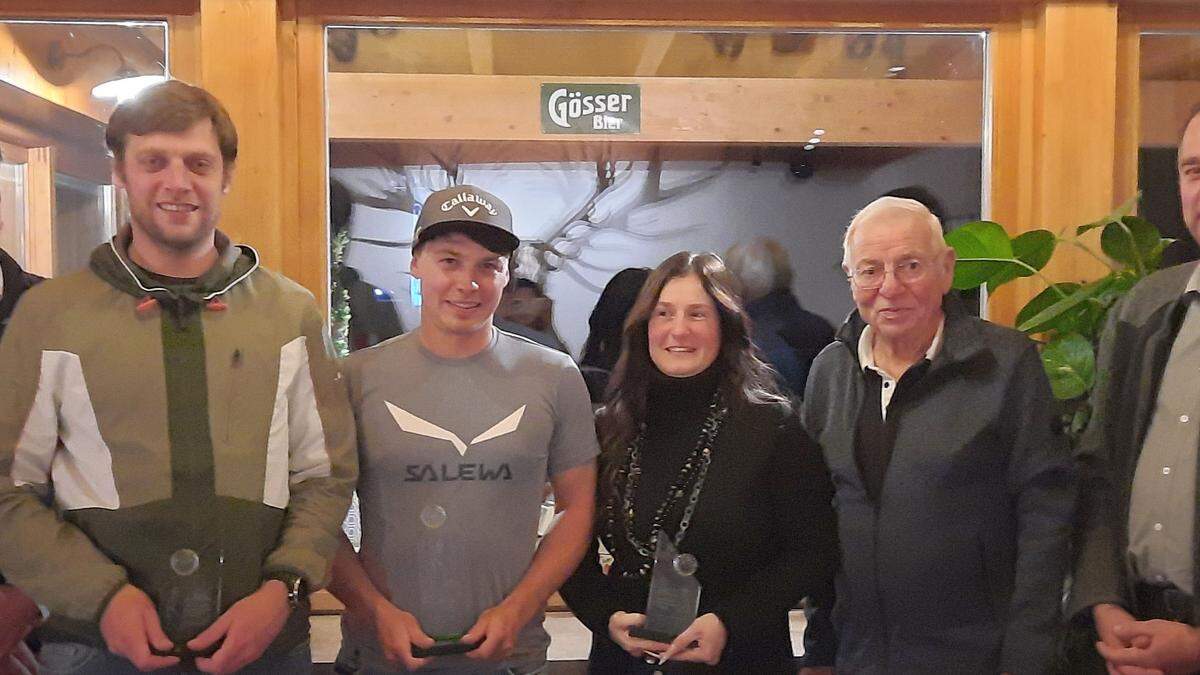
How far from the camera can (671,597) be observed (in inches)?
71.4

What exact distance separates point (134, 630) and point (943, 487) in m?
1.38

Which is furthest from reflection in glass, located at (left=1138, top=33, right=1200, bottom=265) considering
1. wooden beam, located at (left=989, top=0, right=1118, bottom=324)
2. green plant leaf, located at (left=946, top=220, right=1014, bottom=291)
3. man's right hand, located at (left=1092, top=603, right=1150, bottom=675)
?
man's right hand, located at (left=1092, top=603, right=1150, bottom=675)

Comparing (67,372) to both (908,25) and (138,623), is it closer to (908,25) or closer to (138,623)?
(138,623)

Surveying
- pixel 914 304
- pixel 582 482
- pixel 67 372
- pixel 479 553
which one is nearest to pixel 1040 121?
pixel 914 304

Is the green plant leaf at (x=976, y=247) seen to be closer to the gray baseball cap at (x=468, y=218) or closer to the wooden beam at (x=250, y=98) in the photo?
the gray baseball cap at (x=468, y=218)

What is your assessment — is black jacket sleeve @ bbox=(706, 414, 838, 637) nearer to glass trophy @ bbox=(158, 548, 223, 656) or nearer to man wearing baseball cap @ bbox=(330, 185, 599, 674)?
man wearing baseball cap @ bbox=(330, 185, 599, 674)

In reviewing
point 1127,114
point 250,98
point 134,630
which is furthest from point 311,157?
point 1127,114

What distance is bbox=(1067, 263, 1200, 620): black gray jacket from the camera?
178cm

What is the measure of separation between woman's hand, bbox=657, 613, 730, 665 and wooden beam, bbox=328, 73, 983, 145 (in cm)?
147

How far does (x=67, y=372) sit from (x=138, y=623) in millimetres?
407

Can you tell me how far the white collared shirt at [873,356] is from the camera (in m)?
1.95

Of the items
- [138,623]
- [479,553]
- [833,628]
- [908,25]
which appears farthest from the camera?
[908,25]

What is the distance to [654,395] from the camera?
1981 mm

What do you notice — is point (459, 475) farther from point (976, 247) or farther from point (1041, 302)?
point (1041, 302)
